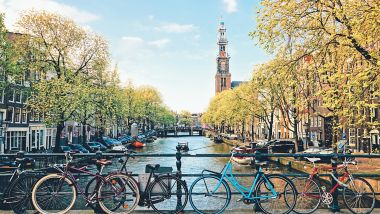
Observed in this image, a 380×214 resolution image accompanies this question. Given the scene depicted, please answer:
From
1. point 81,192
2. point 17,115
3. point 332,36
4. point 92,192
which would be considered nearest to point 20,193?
point 81,192

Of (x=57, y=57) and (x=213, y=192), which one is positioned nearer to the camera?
(x=213, y=192)

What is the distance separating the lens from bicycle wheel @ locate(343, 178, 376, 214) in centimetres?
748

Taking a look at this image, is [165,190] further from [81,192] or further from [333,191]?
[333,191]

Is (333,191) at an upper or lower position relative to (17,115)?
lower

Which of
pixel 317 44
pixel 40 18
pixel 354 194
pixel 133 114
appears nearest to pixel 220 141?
pixel 133 114

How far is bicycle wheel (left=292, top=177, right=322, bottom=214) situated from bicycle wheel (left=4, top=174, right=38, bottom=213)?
568cm

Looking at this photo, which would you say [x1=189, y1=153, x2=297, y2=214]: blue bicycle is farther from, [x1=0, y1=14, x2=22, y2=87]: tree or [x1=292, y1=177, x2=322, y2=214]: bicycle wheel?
[x1=0, y1=14, x2=22, y2=87]: tree

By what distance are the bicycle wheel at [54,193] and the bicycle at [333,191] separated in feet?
15.7

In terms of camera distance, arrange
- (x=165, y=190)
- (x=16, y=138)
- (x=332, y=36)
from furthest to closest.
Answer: (x=16, y=138) → (x=332, y=36) → (x=165, y=190)

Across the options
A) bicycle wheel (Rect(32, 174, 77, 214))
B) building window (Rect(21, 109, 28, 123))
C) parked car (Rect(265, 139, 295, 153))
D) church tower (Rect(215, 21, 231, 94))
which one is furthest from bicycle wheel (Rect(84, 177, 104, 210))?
church tower (Rect(215, 21, 231, 94))

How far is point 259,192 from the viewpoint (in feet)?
24.3

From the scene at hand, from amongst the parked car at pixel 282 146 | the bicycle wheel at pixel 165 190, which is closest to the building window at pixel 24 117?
the parked car at pixel 282 146

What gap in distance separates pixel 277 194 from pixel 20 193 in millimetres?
5450

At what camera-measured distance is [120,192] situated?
7316 mm
